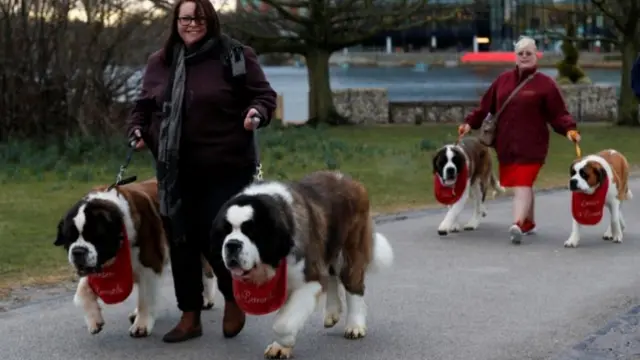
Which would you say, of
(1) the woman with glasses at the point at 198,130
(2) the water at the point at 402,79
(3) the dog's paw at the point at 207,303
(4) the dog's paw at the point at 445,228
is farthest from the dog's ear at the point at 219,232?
(2) the water at the point at 402,79

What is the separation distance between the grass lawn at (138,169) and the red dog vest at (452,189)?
2.03 m

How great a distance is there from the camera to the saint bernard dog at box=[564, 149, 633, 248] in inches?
439

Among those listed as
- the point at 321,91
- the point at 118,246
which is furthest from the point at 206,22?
the point at 321,91

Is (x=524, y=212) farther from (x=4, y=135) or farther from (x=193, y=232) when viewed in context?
(x=4, y=135)

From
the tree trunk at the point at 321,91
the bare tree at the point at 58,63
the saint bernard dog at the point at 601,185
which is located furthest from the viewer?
the tree trunk at the point at 321,91

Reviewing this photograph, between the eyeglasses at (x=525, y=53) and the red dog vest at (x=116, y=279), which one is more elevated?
the eyeglasses at (x=525, y=53)

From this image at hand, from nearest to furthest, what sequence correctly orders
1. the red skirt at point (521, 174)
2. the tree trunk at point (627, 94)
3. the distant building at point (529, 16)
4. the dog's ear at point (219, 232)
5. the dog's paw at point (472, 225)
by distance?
the dog's ear at point (219, 232)
the red skirt at point (521, 174)
the dog's paw at point (472, 225)
the tree trunk at point (627, 94)
the distant building at point (529, 16)

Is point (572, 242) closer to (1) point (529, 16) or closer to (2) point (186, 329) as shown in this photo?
(2) point (186, 329)

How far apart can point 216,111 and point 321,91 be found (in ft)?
84.6

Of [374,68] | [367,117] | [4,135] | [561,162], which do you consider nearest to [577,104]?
[367,117]

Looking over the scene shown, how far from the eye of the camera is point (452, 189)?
1223cm

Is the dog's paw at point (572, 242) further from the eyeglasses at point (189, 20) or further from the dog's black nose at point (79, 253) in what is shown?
the dog's black nose at point (79, 253)

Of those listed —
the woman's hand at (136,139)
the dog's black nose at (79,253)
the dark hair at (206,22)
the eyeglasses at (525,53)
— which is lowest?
the dog's black nose at (79,253)

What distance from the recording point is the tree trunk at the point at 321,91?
1284 inches
